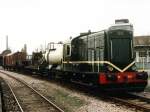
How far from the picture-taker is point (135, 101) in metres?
15.0

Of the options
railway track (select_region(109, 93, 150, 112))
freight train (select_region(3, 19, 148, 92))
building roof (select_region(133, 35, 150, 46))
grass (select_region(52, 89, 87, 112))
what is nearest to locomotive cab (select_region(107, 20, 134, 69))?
freight train (select_region(3, 19, 148, 92))

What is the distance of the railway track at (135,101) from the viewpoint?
12953mm

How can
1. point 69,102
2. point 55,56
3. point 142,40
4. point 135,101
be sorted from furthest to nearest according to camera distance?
point 142,40 < point 55,56 < point 69,102 < point 135,101

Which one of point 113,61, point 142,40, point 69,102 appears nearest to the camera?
point 69,102

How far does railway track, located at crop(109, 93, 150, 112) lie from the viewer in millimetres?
12953

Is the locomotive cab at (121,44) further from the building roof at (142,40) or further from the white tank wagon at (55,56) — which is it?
the building roof at (142,40)

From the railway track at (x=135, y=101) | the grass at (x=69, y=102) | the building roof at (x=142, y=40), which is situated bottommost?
the grass at (x=69, y=102)

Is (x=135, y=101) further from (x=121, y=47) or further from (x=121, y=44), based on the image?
(x=121, y=44)

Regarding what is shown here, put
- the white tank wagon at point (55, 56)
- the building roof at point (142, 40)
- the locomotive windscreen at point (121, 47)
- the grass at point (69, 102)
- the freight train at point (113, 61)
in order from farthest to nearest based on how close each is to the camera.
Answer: the building roof at point (142, 40), the white tank wagon at point (55, 56), the locomotive windscreen at point (121, 47), the freight train at point (113, 61), the grass at point (69, 102)

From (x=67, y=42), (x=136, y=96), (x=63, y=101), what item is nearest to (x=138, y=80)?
(x=136, y=96)

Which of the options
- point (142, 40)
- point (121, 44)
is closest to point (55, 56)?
point (121, 44)

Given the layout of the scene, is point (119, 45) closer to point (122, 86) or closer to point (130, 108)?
point (122, 86)

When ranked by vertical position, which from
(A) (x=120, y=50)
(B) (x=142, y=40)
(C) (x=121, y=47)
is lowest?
(A) (x=120, y=50)


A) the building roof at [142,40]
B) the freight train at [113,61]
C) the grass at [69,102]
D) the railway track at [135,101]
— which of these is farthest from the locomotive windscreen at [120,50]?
the building roof at [142,40]
